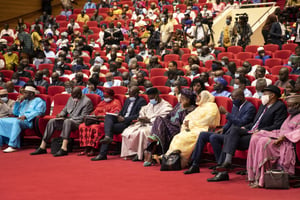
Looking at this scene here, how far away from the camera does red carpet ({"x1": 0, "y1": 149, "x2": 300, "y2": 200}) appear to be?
17.3 feet

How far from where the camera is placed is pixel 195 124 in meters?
6.90

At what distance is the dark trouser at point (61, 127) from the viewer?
26.2 feet

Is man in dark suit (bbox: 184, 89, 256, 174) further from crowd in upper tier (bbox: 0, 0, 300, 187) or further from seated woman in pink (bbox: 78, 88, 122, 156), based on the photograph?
seated woman in pink (bbox: 78, 88, 122, 156)

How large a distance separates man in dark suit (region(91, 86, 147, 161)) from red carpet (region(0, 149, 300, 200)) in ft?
0.86

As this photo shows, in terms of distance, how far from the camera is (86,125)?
7859 mm

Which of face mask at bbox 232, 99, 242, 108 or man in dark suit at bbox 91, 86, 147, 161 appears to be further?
man in dark suit at bbox 91, 86, 147, 161

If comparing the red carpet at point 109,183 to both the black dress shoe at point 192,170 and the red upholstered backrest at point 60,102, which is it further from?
the red upholstered backrest at point 60,102

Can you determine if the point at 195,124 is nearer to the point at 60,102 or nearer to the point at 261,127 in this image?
the point at 261,127

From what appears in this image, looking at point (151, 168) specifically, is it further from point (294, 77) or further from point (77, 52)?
point (77, 52)

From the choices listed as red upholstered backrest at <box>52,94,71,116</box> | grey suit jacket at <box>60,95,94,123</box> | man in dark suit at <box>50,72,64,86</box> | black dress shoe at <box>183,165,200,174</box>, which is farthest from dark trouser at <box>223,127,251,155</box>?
man in dark suit at <box>50,72,64,86</box>

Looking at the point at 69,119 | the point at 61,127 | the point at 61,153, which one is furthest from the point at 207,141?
the point at 61,127

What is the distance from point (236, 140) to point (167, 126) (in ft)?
4.25

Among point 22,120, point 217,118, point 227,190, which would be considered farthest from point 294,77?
point 22,120

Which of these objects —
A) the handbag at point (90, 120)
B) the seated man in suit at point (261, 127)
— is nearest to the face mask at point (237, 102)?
the seated man in suit at point (261, 127)
